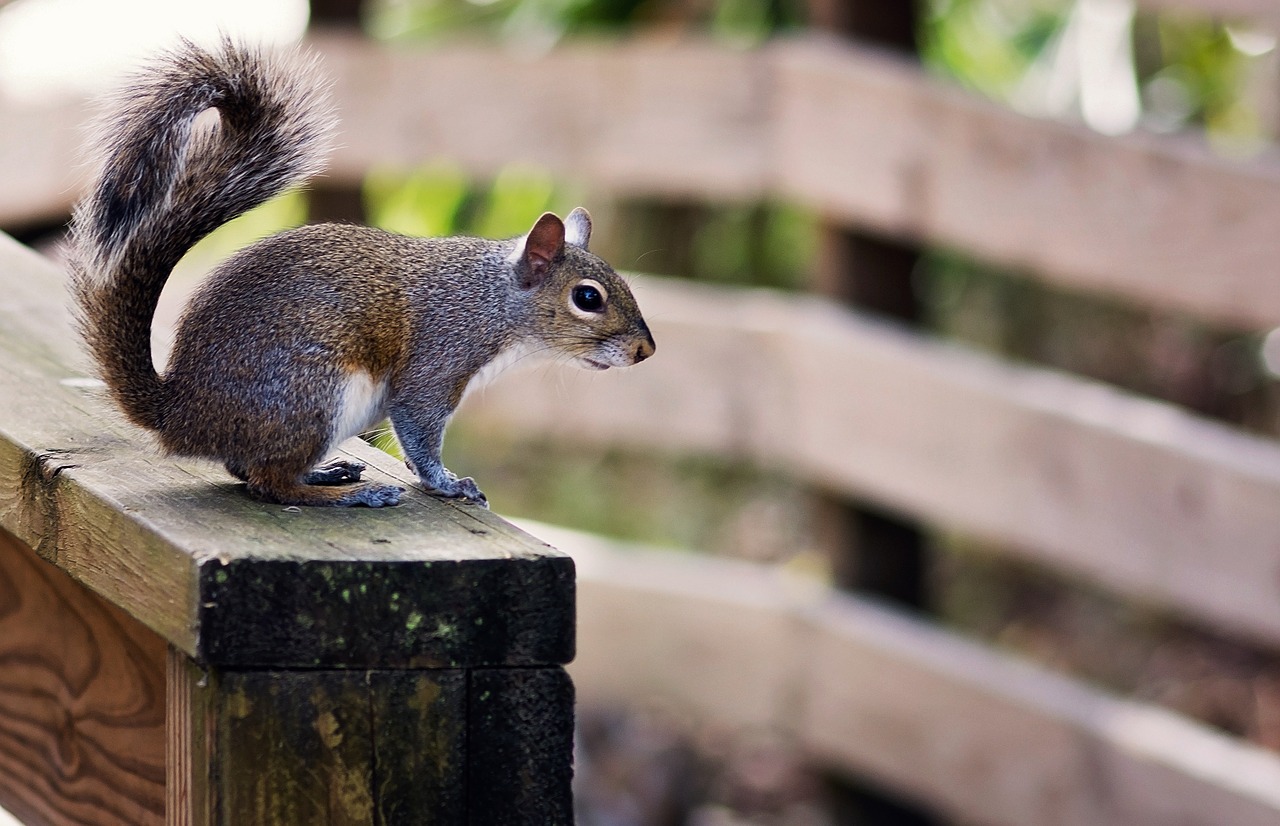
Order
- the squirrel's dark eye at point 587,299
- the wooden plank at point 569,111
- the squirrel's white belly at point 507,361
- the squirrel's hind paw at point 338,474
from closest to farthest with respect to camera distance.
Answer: the squirrel's hind paw at point 338,474 < the squirrel's white belly at point 507,361 < the squirrel's dark eye at point 587,299 < the wooden plank at point 569,111

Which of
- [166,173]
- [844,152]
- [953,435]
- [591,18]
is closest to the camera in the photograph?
[166,173]

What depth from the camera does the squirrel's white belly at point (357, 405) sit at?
4.94 ft

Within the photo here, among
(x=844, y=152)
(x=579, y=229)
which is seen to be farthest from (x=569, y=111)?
(x=579, y=229)

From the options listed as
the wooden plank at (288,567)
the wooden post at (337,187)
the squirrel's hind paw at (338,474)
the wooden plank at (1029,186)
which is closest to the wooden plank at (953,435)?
the wooden plank at (1029,186)

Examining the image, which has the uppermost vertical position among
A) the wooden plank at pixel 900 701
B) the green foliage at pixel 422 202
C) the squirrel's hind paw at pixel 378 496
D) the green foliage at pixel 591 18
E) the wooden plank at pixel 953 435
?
the green foliage at pixel 591 18

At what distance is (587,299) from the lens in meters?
1.88

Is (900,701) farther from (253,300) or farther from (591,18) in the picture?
(591,18)

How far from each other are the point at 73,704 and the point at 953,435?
2.04 meters

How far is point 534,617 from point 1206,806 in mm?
1995

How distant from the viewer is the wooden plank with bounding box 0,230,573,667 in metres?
0.97

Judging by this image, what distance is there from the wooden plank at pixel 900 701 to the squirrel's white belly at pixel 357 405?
1.68 metres

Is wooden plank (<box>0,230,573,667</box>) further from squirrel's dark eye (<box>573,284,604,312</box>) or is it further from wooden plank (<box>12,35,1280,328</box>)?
wooden plank (<box>12,35,1280,328</box>)

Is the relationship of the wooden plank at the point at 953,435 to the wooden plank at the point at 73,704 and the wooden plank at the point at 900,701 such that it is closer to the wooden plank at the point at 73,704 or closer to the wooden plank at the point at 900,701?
the wooden plank at the point at 900,701

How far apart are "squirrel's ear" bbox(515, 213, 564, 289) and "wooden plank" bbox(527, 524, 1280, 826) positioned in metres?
1.50
